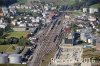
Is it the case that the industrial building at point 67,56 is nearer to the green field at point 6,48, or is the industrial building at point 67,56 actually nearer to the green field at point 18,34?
the green field at point 6,48

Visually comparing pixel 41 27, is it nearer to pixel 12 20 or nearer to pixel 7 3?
pixel 12 20

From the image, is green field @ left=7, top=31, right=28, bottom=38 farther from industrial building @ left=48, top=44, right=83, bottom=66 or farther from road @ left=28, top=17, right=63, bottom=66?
industrial building @ left=48, top=44, right=83, bottom=66

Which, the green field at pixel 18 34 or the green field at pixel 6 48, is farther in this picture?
the green field at pixel 18 34

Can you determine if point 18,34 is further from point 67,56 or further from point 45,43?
point 67,56

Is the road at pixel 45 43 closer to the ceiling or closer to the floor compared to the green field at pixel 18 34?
closer to the floor

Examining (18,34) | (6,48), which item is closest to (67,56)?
(6,48)

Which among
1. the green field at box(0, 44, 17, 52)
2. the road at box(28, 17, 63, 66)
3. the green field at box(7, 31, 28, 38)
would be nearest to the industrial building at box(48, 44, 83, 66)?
the road at box(28, 17, 63, 66)

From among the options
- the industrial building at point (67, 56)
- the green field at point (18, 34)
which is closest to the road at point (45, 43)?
the industrial building at point (67, 56)

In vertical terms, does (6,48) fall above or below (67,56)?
above

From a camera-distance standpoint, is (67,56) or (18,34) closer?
(67,56)
